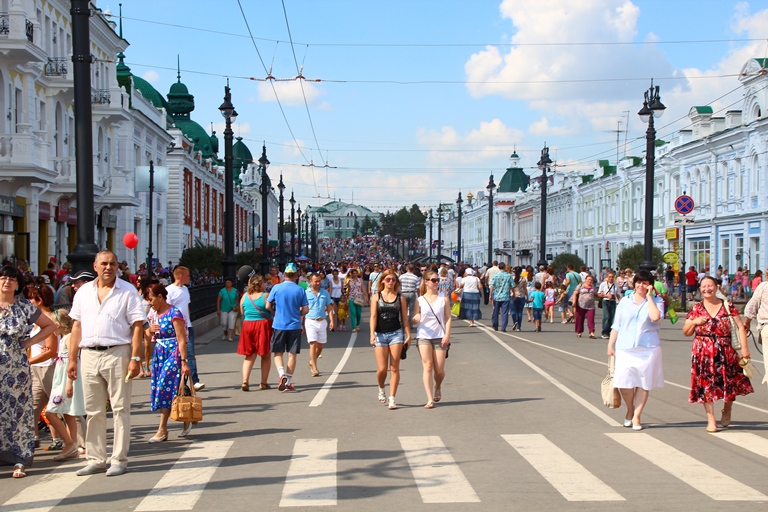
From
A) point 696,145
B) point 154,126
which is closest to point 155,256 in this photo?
point 154,126

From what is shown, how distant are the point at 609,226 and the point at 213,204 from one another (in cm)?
2989

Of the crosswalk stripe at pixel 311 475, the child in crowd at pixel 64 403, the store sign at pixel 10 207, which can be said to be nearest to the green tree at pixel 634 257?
the store sign at pixel 10 207

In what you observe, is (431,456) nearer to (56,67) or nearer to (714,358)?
(714,358)

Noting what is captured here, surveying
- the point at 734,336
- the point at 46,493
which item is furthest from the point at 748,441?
the point at 46,493

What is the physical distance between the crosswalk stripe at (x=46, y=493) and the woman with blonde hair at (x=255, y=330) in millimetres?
5524

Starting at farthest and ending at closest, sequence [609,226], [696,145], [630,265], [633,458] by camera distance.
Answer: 1. [609,226]
2. [696,145]
3. [630,265]
4. [633,458]

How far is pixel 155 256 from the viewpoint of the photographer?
52.0 meters

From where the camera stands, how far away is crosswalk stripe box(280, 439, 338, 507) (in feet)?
23.1

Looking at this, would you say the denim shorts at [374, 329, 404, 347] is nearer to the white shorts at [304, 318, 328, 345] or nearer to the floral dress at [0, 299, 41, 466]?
the white shorts at [304, 318, 328, 345]

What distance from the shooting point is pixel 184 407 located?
9586 millimetres

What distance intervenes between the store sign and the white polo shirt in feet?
63.9

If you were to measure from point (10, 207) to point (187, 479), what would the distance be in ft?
69.9

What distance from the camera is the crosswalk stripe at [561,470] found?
714 centimetres

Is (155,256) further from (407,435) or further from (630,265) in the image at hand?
(407,435)
